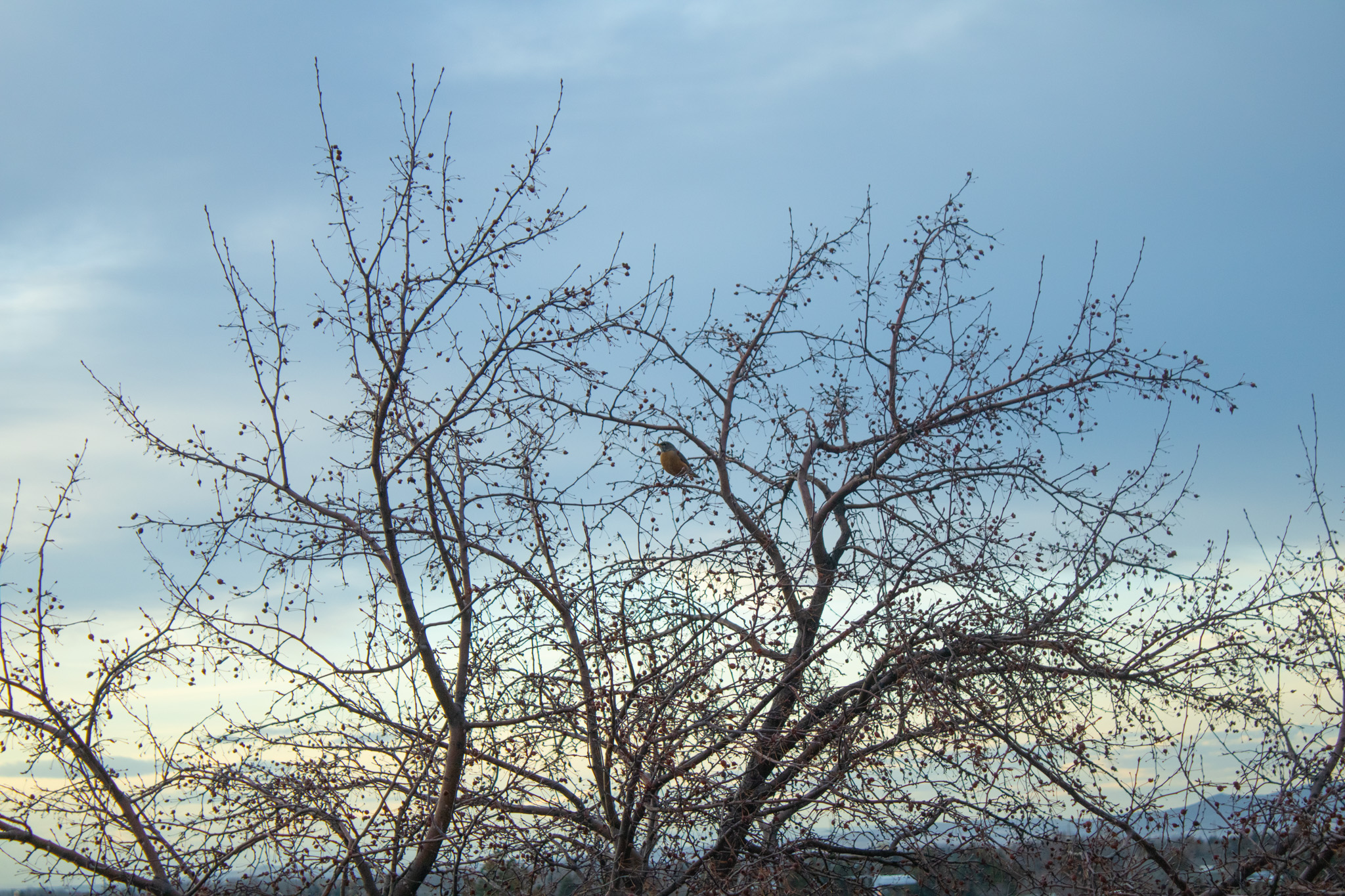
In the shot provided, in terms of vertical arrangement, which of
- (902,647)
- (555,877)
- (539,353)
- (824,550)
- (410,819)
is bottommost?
(555,877)

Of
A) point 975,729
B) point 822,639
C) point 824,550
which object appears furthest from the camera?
point 824,550

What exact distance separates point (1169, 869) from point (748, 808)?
107 inches

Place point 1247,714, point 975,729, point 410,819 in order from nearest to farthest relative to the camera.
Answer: point 410,819
point 975,729
point 1247,714

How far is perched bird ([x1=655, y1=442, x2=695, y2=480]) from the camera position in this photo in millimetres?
8211

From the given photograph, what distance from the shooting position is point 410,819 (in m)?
5.50

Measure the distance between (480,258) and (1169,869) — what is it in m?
5.73

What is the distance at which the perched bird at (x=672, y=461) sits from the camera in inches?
323

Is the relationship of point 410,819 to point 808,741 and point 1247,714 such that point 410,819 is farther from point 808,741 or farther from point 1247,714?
point 1247,714

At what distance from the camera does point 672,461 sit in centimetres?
822

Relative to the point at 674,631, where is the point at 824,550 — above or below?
above

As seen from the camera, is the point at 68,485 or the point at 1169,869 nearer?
the point at 68,485

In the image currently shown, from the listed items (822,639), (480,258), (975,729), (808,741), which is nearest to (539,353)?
(480,258)

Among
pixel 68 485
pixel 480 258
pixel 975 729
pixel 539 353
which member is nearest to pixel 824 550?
pixel 975 729

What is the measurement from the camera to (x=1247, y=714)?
6746mm
